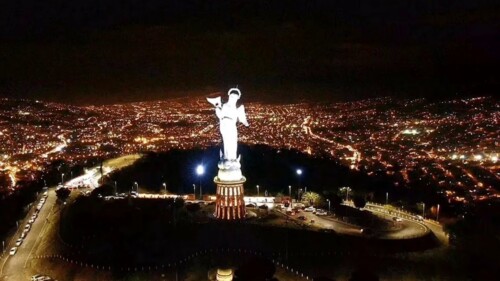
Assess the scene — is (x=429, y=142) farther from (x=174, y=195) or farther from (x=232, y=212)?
(x=232, y=212)

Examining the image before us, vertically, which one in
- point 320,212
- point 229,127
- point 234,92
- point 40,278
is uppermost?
point 234,92

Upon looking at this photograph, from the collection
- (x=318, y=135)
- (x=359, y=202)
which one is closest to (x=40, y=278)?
(x=359, y=202)

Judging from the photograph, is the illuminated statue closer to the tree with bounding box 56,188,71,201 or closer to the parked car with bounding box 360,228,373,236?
the parked car with bounding box 360,228,373,236

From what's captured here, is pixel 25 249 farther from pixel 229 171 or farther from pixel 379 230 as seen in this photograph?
pixel 379 230

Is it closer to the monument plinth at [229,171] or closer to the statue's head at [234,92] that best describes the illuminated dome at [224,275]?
the monument plinth at [229,171]

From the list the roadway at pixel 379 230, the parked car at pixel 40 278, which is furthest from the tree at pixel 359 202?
the parked car at pixel 40 278

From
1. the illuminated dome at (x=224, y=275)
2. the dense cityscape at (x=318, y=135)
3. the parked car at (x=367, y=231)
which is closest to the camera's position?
the illuminated dome at (x=224, y=275)
